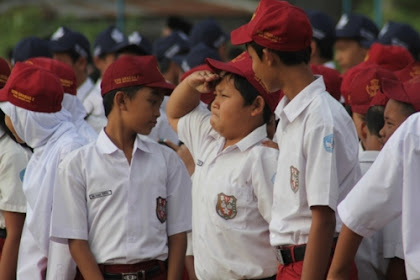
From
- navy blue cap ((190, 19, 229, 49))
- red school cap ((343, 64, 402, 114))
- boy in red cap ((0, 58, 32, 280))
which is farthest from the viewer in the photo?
navy blue cap ((190, 19, 229, 49))

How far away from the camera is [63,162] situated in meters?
5.14

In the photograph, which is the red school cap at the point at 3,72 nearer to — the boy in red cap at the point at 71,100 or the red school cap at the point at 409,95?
the boy in red cap at the point at 71,100

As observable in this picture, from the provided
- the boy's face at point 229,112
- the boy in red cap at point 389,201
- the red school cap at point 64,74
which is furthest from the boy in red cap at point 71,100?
the boy in red cap at point 389,201

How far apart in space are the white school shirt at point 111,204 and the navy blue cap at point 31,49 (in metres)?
3.76

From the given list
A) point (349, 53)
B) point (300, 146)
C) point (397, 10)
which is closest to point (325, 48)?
point (349, 53)

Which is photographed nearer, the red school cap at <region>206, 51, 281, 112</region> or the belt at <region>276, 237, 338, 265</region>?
the belt at <region>276, 237, 338, 265</region>

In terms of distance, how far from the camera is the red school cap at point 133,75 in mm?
5270

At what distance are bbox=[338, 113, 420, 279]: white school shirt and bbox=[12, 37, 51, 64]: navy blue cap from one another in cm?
565

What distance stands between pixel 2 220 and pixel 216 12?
10.1 meters

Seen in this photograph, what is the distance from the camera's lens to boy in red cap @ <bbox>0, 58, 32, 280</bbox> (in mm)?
5828

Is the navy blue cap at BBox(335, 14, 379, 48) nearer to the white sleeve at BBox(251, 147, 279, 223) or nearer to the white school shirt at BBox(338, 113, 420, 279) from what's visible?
the white sleeve at BBox(251, 147, 279, 223)

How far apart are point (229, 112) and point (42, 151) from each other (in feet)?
4.65

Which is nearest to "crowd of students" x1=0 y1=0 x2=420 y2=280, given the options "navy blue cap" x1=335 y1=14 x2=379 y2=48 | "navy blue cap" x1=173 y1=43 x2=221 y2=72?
"navy blue cap" x1=173 y1=43 x2=221 y2=72

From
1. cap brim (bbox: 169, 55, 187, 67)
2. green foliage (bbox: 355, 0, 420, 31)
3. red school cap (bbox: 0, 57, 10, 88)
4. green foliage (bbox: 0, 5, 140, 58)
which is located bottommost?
green foliage (bbox: 355, 0, 420, 31)
